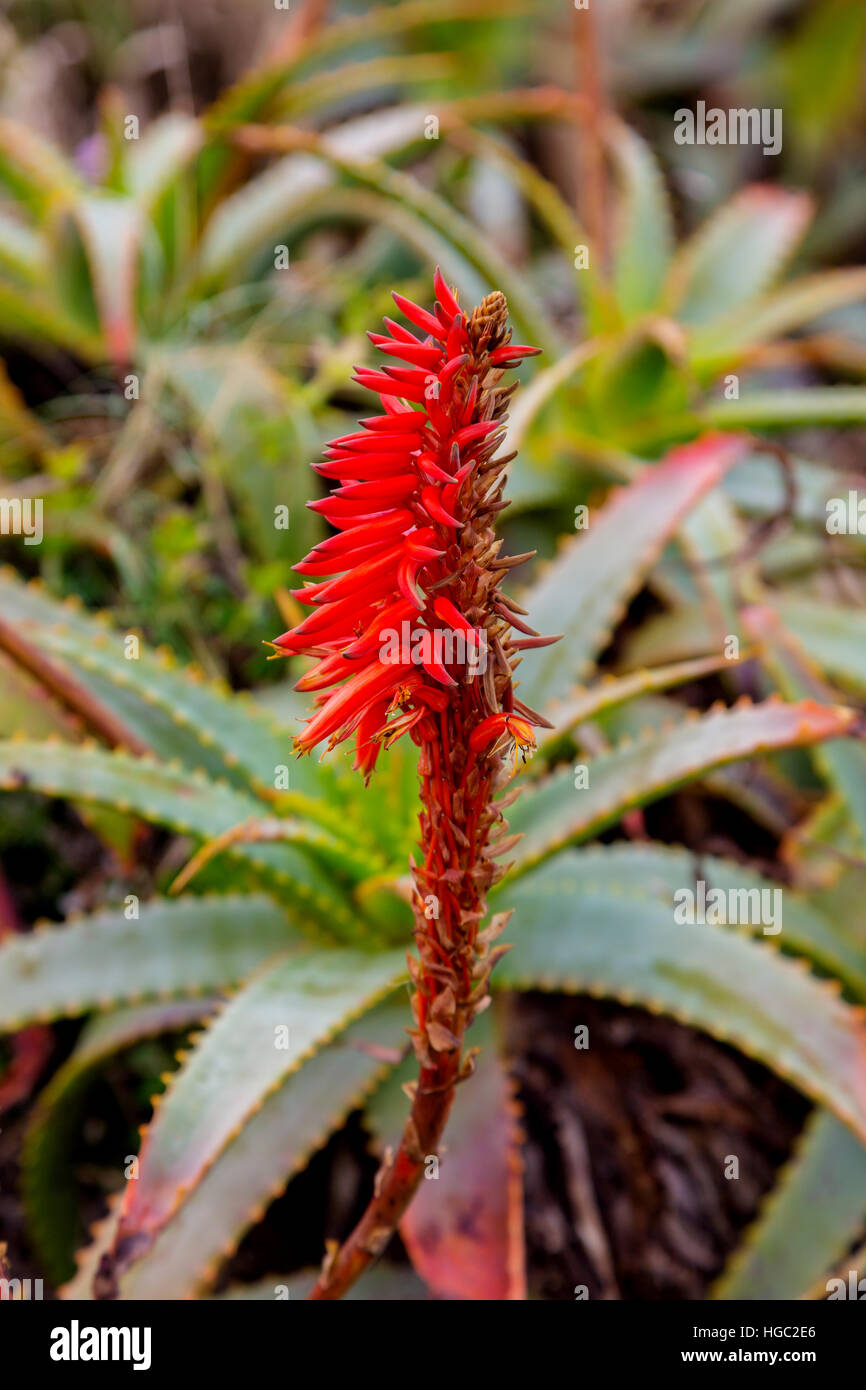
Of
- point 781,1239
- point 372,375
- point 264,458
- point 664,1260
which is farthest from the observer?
point 264,458

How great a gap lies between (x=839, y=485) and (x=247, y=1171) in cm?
105

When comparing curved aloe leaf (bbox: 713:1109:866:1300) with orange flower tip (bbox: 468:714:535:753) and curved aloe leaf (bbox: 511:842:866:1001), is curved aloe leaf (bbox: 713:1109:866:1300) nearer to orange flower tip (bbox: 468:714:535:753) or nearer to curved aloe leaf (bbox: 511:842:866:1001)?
curved aloe leaf (bbox: 511:842:866:1001)

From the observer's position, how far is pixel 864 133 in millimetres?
2521

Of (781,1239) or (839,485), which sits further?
(839,485)

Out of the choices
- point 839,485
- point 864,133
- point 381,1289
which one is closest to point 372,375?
point 381,1289

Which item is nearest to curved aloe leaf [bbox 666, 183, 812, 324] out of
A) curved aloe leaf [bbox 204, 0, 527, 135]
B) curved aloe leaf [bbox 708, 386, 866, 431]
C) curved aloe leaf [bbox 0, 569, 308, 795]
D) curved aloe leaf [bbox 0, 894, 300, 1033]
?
curved aloe leaf [bbox 708, 386, 866, 431]

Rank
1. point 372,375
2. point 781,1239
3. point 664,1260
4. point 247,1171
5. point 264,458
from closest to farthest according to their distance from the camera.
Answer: point 372,375 < point 247,1171 < point 781,1239 < point 664,1260 < point 264,458

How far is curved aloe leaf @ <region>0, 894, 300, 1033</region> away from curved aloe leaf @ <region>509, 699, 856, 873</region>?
245 mm

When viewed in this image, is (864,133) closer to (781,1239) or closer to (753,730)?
(753,730)

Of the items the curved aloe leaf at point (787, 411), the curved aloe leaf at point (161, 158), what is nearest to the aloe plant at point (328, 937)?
the curved aloe leaf at point (787, 411)

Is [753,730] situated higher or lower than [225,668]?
lower

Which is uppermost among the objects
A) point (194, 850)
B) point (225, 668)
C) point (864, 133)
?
point (864, 133)

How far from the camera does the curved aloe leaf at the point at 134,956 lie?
2.67 feet

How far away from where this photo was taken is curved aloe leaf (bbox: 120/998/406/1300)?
2.31ft
